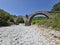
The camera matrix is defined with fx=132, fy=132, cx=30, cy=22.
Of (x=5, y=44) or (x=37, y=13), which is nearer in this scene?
(x=5, y=44)

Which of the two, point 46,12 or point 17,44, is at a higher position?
point 46,12

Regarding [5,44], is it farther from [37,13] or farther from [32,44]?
[37,13]

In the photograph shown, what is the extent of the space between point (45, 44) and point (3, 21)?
17303mm

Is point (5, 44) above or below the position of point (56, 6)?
below

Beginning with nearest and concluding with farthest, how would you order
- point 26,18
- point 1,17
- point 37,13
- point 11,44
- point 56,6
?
point 11,44 → point 1,17 → point 37,13 → point 26,18 → point 56,6

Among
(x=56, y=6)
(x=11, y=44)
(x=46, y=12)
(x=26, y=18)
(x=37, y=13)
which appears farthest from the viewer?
(x=56, y=6)

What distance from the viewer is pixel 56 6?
152 ft

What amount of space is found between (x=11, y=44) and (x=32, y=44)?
3.91ft

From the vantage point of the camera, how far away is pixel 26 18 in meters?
34.4

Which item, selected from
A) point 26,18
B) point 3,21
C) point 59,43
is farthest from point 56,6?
point 59,43

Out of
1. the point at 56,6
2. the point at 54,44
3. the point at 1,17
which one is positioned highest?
the point at 56,6

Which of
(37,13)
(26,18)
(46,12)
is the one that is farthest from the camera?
(26,18)

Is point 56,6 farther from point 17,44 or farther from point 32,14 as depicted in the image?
point 17,44

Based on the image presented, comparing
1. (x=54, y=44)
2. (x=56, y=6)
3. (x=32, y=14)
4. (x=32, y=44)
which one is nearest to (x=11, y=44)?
(x=32, y=44)
